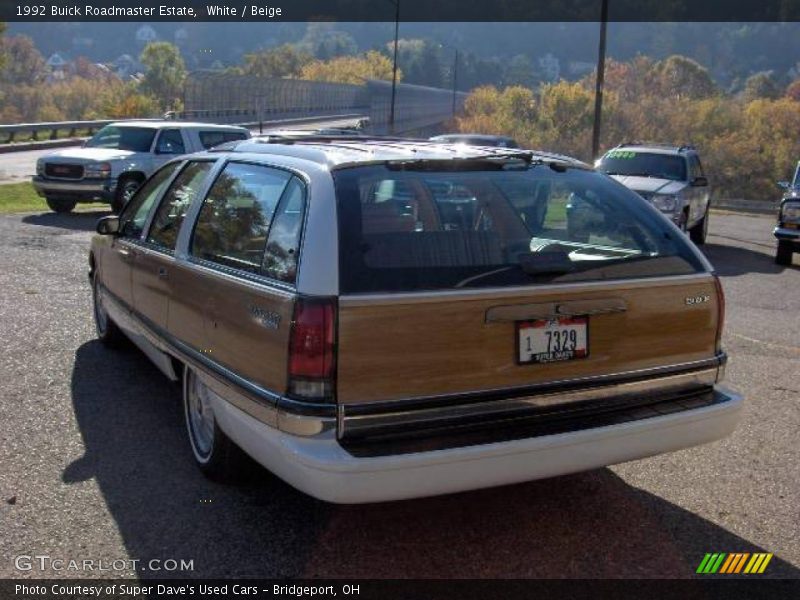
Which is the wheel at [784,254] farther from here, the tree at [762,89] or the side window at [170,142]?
the tree at [762,89]

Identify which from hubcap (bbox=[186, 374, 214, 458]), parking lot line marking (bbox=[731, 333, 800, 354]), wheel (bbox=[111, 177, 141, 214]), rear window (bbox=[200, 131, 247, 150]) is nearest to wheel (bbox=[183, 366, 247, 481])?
hubcap (bbox=[186, 374, 214, 458])

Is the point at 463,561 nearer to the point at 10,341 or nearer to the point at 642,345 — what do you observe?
the point at 642,345

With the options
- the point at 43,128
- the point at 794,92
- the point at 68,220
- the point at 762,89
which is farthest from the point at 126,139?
the point at 762,89

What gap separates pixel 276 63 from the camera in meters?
120

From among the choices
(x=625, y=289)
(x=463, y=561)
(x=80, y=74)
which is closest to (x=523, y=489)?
(x=463, y=561)

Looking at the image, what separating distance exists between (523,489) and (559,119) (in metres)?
93.4

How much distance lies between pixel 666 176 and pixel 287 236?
43.5 ft

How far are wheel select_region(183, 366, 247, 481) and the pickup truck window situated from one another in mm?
13416

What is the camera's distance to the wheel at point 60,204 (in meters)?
16.8

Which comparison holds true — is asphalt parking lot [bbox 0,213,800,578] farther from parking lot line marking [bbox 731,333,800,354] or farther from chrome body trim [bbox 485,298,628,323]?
parking lot line marking [bbox 731,333,800,354]

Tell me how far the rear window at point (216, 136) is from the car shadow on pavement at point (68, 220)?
95.5 inches

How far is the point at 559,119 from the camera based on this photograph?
9425 centimetres

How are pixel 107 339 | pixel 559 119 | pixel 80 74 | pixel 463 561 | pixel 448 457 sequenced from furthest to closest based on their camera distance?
pixel 80 74 → pixel 559 119 → pixel 107 339 → pixel 463 561 → pixel 448 457

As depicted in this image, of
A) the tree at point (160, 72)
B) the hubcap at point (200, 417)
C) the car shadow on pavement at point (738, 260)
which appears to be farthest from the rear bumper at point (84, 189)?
the tree at point (160, 72)
